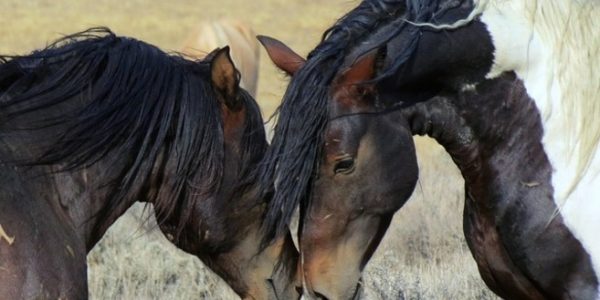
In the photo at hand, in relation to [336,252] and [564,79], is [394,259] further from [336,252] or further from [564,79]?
[564,79]

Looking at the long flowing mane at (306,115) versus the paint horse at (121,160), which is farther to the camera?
the long flowing mane at (306,115)

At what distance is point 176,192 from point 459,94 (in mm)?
950

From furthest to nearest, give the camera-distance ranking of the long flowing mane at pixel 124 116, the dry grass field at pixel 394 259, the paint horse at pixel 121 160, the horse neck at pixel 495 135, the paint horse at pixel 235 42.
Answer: the paint horse at pixel 235 42 < the dry grass field at pixel 394 259 < the horse neck at pixel 495 135 < the long flowing mane at pixel 124 116 < the paint horse at pixel 121 160

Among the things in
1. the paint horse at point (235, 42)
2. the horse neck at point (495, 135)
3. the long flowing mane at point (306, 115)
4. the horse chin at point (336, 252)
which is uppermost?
the long flowing mane at point (306, 115)

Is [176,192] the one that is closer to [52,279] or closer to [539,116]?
[52,279]

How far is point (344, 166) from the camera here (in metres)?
3.74

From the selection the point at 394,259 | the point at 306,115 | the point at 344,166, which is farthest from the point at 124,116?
the point at 394,259

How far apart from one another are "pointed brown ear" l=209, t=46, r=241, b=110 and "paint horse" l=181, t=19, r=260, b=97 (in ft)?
22.1

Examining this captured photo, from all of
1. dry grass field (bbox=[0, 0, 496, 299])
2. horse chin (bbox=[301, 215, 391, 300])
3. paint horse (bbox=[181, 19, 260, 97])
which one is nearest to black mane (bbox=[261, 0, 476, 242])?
horse chin (bbox=[301, 215, 391, 300])

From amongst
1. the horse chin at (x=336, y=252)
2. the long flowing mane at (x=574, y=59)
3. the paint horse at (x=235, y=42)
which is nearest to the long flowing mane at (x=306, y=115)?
the horse chin at (x=336, y=252)

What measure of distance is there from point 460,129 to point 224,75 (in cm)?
78

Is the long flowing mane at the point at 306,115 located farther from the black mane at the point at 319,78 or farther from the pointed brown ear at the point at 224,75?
the pointed brown ear at the point at 224,75

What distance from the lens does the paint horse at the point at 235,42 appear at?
10773mm

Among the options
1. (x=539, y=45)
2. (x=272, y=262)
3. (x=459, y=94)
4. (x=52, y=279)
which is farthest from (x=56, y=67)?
(x=539, y=45)
